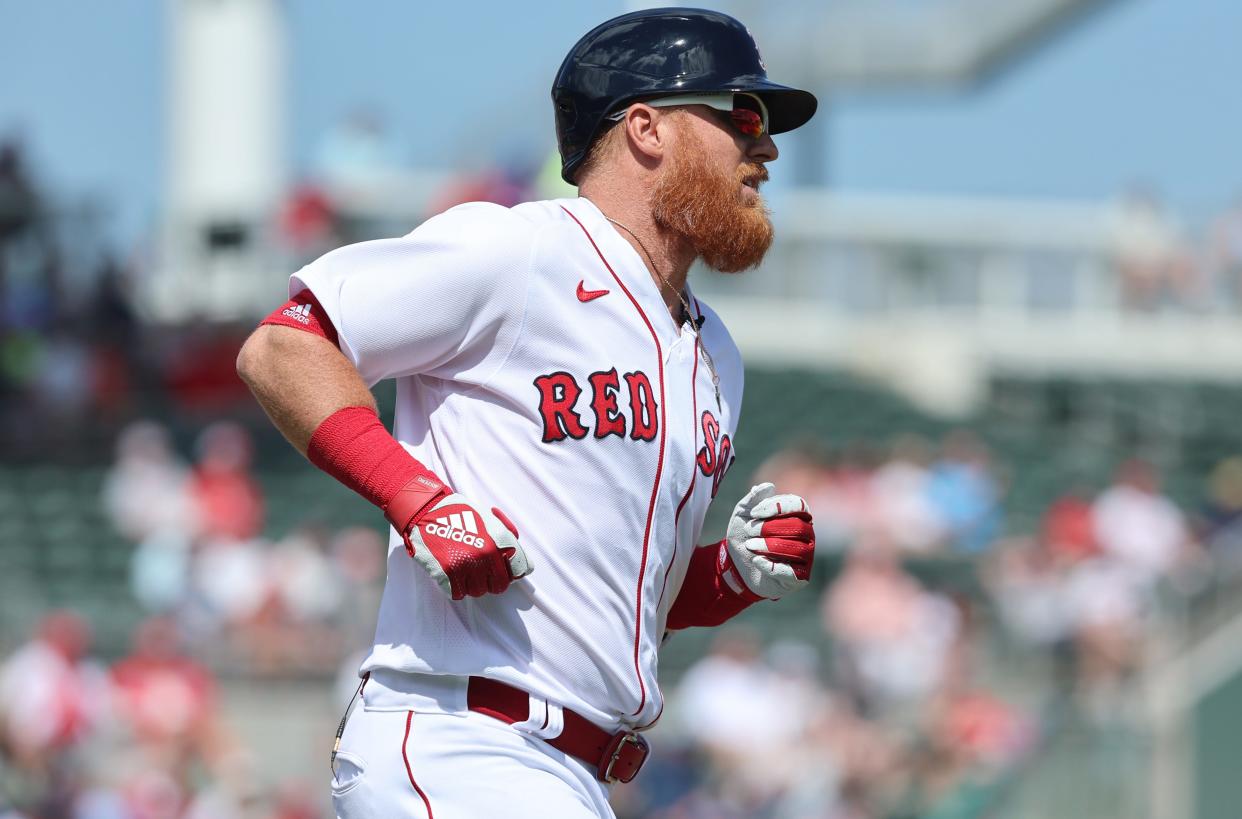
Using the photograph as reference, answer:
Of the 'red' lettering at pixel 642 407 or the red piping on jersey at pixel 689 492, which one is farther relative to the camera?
the red piping on jersey at pixel 689 492

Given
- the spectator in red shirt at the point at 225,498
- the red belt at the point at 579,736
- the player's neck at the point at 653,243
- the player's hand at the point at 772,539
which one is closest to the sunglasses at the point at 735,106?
the player's neck at the point at 653,243

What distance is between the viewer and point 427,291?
2.94 m

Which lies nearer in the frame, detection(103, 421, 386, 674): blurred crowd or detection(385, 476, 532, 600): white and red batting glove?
detection(385, 476, 532, 600): white and red batting glove

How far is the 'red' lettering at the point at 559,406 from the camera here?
2996mm

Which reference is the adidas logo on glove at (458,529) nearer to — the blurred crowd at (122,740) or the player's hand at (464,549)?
the player's hand at (464,549)

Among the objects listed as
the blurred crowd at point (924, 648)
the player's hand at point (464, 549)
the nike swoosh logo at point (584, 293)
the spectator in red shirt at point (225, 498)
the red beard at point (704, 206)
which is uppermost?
the red beard at point (704, 206)

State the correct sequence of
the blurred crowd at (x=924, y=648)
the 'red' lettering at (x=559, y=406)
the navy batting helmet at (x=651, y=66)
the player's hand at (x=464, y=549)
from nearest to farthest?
the player's hand at (x=464, y=549) → the 'red' lettering at (x=559, y=406) → the navy batting helmet at (x=651, y=66) → the blurred crowd at (x=924, y=648)

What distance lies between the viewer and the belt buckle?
3.07m

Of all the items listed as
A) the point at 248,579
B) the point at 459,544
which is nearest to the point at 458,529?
the point at 459,544

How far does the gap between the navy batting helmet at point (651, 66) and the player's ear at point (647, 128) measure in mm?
21

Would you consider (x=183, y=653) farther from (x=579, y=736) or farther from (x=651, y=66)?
(x=651, y=66)

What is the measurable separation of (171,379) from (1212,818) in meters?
8.41

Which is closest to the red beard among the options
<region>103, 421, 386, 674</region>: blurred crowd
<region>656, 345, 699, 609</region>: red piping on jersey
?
<region>656, 345, 699, 609</region>: red piping on jersey

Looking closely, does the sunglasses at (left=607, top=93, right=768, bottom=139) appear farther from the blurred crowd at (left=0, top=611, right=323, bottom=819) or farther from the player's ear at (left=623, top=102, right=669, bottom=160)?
the blurred crowd at (left=0, top=611, right=323, bottom=819)
